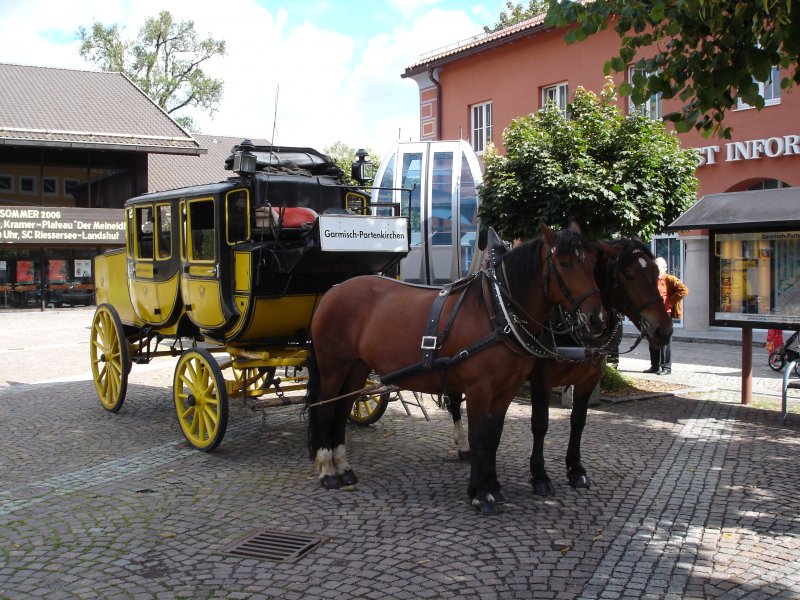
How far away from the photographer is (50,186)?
28219 millimetres

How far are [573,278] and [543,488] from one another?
5.30 feet

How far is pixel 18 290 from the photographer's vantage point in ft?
89.2

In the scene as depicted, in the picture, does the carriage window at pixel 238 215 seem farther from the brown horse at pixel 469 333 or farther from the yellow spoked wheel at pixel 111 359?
the yellow spoked wheel at pixel 111 359

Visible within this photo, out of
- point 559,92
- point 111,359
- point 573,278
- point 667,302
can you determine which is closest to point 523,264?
point 573,278

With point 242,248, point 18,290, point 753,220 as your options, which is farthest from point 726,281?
point 18,290

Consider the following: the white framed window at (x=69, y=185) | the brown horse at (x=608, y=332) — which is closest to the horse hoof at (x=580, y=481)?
the brown horse at (x=608, y=332)

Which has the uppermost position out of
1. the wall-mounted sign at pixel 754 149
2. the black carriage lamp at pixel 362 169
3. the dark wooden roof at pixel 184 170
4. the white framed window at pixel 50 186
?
the dark wooden roof at pixel 184 170

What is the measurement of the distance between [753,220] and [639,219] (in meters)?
1.34

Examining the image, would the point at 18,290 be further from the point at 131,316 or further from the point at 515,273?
the point at 515,273

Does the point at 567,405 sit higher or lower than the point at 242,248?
lower

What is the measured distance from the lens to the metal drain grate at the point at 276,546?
4.50m

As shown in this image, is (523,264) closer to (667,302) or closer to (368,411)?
(368,411)

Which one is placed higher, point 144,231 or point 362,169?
point 362,169

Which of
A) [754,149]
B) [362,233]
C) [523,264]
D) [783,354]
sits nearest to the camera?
[523,264]
